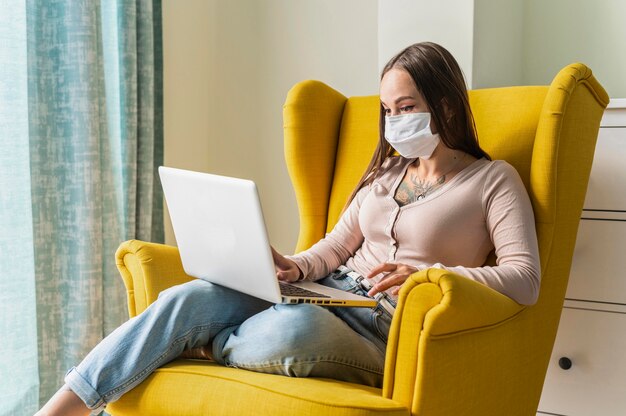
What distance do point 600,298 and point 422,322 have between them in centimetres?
79

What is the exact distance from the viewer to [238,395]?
1.25 meters

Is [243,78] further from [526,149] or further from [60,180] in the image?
[526,149]

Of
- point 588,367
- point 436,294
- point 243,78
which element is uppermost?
point 243,78

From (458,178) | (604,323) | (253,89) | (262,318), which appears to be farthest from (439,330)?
(253,89)

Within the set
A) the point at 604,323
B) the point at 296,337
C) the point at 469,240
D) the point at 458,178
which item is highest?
the point at 458,178

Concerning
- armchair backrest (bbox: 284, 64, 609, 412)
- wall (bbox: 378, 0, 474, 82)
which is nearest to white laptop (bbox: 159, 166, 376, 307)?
armchair backrest (bbox: 284, 64, 609, 412)

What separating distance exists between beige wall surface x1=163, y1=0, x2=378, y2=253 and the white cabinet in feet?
3.24

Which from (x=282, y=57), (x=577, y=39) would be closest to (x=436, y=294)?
(x=577, y=39)

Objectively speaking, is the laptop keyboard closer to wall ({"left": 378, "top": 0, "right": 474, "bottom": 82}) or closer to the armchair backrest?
the armchair backrest

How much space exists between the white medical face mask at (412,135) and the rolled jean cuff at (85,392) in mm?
765

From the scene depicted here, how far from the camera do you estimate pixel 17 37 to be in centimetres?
205

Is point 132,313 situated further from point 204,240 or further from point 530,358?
point 530,358

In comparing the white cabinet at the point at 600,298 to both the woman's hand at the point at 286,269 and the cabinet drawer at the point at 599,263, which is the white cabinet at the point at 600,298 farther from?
the woman's hand at the point at 286,269

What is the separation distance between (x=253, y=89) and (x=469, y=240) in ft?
4.65
